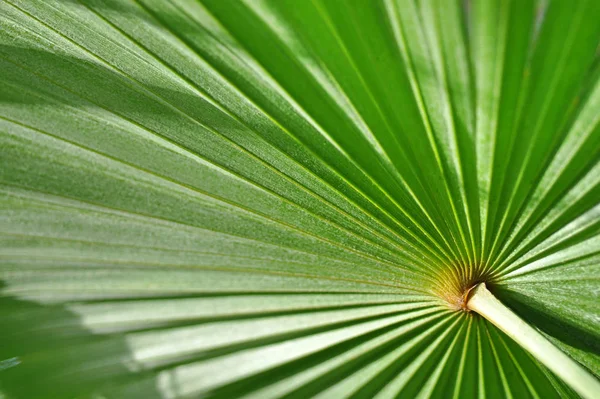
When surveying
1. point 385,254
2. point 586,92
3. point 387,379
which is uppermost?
point 586,92

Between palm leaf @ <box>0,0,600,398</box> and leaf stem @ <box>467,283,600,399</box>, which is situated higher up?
palm leaf @ <box>0,0,600,398</box>

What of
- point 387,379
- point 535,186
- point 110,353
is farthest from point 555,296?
point 110,353

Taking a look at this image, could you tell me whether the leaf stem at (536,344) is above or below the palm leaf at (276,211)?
below

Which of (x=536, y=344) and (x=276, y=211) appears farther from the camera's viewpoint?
(x=276, y=211)

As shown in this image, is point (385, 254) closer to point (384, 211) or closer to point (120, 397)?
point (384, 211)

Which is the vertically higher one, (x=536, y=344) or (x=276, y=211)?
(x=276, y=211)
